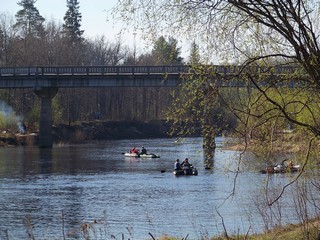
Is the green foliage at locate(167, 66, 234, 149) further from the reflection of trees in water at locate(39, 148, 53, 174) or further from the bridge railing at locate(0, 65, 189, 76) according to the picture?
the bridge railing at locate(0, 65, 189, 76)

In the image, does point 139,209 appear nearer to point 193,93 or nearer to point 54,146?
point 193,93

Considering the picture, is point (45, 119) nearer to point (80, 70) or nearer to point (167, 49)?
point (80, 70)

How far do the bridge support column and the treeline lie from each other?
11798 millimetres

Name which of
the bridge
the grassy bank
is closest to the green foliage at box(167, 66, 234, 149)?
the grassy bank

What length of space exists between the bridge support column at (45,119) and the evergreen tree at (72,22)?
44.4m

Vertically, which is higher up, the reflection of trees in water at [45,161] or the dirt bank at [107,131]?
the dirt bank at [107,131]

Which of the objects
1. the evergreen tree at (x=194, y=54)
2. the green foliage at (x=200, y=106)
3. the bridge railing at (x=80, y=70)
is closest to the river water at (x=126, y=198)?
the green foliage at (x=200, y=106)

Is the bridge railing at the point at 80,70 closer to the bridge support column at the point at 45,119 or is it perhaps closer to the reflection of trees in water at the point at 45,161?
the bridge support column at the point at 45,119

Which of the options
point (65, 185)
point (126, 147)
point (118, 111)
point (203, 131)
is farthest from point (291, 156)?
point (118, 111)

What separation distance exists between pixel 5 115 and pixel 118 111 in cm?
2928

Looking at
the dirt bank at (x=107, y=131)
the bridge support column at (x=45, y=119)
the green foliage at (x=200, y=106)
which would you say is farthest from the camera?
the dirt bank at (x=107, y=131)

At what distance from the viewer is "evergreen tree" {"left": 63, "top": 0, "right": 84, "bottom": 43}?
430 feet

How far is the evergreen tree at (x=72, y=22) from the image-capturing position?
430 ft

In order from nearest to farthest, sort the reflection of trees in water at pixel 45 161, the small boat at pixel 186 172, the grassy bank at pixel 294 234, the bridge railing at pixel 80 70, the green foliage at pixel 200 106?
the green foliage at pixel 200 106, the grassy bank at pixel 294 234, the small boat at pixel 186 172, the reflection of trees in water at pixel 45 161, the bridge railing at pixel 80 70
